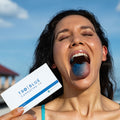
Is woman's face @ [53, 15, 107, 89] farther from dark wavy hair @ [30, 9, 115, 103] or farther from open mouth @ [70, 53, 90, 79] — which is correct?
dark wavy hair @ [30, 9, 115, 103]

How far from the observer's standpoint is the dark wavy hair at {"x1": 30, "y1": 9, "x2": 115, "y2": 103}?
3428 mm

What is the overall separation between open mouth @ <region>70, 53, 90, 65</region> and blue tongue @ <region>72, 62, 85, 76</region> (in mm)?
83

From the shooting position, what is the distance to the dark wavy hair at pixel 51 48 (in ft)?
11.2

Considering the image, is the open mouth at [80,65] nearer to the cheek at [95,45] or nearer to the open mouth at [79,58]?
the open mouth at [79,58]

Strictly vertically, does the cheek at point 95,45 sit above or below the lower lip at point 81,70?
above

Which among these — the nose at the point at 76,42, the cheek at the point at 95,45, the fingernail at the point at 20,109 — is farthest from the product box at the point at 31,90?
the cheek at the point at 95,45

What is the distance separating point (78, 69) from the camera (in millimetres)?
2764

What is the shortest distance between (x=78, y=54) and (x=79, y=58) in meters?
0.12

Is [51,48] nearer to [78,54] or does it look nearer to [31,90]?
[78,54]

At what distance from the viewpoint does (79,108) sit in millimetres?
3004

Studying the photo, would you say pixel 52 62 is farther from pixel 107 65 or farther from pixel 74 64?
pixel 107 65

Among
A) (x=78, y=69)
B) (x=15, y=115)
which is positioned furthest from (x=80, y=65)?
(x=15, y=115)

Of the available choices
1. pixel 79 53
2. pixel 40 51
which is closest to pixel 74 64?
pixel 79 53

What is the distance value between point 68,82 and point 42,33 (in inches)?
44.6
